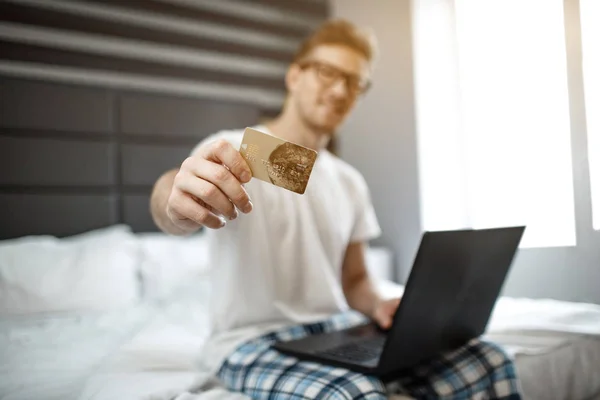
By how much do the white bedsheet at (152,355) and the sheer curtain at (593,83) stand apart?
0.22 meters

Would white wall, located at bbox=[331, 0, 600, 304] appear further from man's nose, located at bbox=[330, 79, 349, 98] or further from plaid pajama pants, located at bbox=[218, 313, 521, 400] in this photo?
man's nose, located at bbox=[330, 79, 349, 98]

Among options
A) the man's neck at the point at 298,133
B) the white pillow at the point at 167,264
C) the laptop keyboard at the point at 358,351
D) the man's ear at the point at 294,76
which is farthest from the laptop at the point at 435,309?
the white pillow at the point at 167,264

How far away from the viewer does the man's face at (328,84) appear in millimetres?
1224

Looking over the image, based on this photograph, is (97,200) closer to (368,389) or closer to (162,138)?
(162,138)

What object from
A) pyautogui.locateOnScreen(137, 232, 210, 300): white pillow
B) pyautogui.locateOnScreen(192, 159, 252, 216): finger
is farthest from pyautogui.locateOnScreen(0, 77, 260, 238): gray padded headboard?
pyautogui.locateOnScreen(192, 159, 252, 216): finger

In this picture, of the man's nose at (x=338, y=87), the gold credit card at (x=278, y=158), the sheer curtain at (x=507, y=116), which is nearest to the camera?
the gold credit card at (x=278, y=158)

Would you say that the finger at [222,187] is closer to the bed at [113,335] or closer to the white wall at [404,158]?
the bed at [113,335]

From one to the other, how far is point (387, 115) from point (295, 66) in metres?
0.81

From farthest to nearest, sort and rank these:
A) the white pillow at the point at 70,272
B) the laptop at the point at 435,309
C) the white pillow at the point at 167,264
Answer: the white pillow at the point at 167,264 < the white pillow at the point at 70,272 < the laptop at the point at 435,309

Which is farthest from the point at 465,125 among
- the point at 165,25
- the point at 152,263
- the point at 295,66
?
the point at 152,263

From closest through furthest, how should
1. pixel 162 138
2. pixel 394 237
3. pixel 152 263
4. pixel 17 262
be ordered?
1. pixel 17 262
2. pixel 162 138
3. pixel 152 263
4. pixel 394 237

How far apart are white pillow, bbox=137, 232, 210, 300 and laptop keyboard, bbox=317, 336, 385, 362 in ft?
2.88

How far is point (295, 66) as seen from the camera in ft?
4.29

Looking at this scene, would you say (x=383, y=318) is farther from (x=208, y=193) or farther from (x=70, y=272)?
(x=70, y=272)
